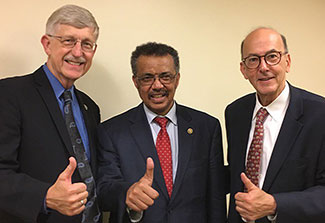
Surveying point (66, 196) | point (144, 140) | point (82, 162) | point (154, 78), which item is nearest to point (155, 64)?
point (154, 78)

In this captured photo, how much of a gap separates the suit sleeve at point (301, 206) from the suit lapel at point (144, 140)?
586 mm

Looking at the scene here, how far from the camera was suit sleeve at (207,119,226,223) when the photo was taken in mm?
1898

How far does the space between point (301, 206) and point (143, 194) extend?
707mm

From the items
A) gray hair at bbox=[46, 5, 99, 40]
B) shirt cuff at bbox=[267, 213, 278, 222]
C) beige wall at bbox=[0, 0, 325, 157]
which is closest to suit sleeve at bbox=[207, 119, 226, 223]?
shirt cuff at bbox=[267, 213, 278, 222]

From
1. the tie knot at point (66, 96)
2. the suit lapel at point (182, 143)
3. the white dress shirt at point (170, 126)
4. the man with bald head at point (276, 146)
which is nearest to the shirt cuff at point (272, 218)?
the man with bald head at point (276, 146)

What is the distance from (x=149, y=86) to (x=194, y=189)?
0.63m

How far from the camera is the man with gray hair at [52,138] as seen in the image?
137 cm

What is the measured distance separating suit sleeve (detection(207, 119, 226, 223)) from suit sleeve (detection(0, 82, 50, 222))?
3.06 ft

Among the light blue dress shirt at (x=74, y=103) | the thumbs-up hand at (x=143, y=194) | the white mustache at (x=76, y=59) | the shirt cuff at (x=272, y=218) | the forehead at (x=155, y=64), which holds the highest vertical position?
the white mustache at (x=76, y=59)

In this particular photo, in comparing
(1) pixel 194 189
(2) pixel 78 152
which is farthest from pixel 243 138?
(2) pixel 78 152

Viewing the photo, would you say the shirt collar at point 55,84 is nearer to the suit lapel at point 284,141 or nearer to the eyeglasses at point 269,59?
the eyeglasses at point 269,59

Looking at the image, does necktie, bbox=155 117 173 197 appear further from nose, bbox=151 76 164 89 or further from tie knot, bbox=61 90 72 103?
tie knot, bbox=61 90 72 103

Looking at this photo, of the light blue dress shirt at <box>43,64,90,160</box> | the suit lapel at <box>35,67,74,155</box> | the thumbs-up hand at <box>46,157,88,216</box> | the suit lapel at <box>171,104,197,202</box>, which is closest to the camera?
the thumbs-up hand at <box>46,157,88,216</box>

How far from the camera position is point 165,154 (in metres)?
1.88
